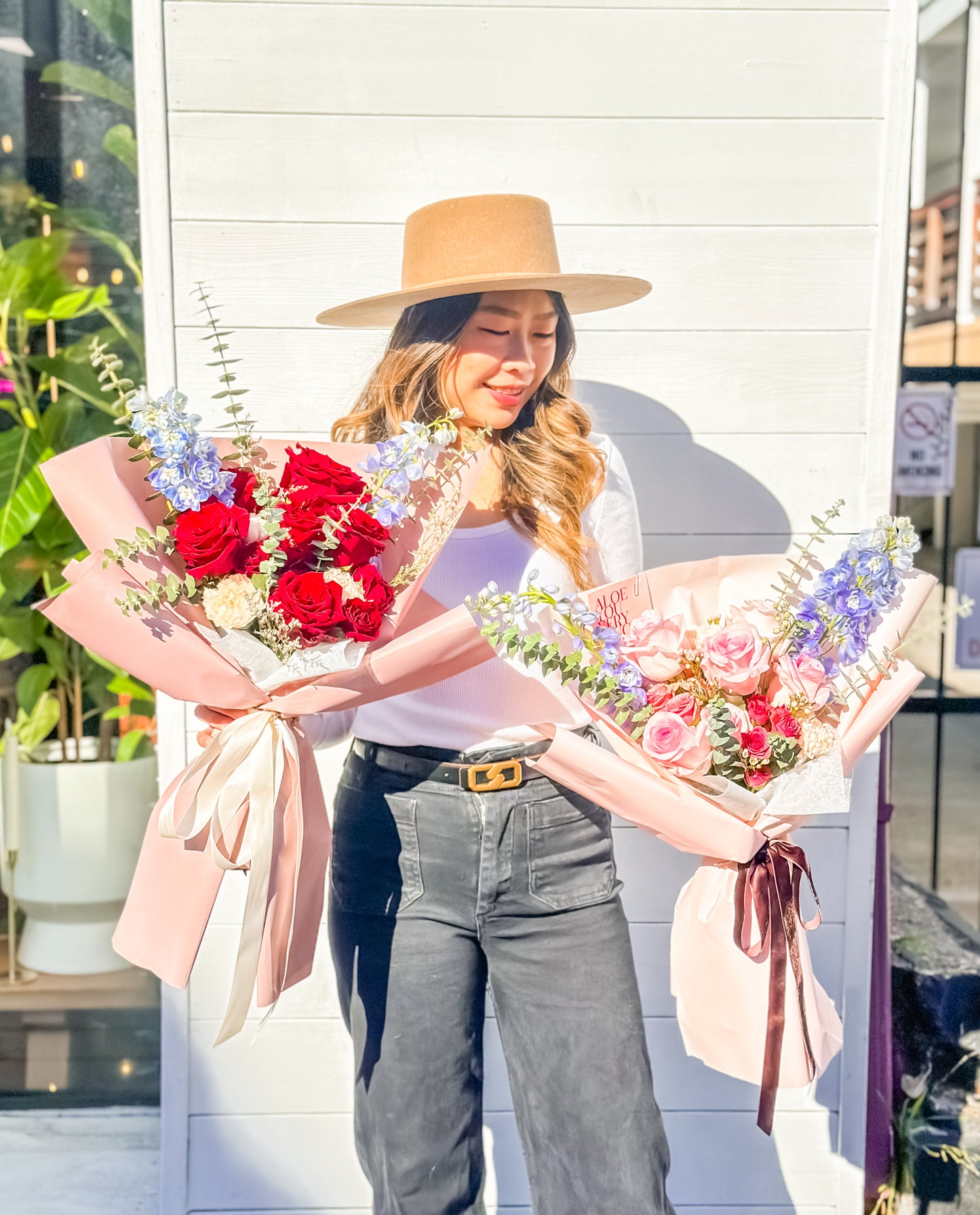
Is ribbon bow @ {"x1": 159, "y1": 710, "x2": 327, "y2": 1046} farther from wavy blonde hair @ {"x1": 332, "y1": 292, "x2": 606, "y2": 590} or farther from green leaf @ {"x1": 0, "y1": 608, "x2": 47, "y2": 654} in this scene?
green leaf @ {"x1": 0, "y1": 608, "x2": 47, "y2": 654}

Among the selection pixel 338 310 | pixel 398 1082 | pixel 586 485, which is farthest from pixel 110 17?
pixel 398 1082

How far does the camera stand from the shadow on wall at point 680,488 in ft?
7.32

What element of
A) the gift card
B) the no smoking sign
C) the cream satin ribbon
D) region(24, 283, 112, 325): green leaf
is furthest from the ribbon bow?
the no smoking sign

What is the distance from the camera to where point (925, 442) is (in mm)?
2582

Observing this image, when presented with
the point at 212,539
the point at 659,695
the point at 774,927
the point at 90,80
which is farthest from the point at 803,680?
the point at 90,80

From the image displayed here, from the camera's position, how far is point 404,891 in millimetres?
1601

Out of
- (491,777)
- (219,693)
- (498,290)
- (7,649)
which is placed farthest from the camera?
(7,649)

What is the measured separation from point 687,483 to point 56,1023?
194 centimetres

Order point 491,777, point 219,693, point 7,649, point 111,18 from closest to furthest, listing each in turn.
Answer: point 219,693 < point 491,777 < point 111,18 < point 7,649

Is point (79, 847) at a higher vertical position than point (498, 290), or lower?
lower

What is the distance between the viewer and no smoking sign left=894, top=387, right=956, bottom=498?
100 inches

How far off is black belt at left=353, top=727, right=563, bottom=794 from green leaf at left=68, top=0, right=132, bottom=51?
171 cm

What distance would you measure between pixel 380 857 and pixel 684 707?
0.52 m

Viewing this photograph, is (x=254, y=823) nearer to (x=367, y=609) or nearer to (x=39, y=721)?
(x=367, y=609)
